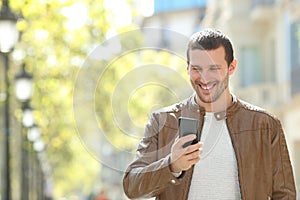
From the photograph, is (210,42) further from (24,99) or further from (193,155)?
(24,99)

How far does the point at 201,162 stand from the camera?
4.74 meters

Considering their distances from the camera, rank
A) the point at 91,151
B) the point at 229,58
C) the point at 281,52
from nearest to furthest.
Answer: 1. the point at 229,58
2. the point at 91,151
3. the point at 281,52

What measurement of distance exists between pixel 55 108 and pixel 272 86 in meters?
8.14

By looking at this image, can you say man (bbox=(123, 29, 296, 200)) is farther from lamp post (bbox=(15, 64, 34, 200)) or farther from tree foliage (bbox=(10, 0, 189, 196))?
lamp post (bbox=(15, 64, 34, 200))

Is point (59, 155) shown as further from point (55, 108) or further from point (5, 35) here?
point (5, 35)

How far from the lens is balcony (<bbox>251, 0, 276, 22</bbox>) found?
1346 inches

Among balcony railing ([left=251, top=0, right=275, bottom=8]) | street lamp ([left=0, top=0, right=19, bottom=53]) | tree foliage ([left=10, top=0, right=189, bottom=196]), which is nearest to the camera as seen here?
tree foliage ([left=10, top=0, right=189, bottom=196])

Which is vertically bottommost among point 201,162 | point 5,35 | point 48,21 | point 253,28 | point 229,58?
point 201,162

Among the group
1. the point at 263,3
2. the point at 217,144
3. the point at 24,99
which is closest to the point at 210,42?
the point at 217,144

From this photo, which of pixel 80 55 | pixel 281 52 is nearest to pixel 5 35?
pixel 80 55

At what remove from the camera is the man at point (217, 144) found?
15.2 feet

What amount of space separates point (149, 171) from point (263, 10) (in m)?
30.3

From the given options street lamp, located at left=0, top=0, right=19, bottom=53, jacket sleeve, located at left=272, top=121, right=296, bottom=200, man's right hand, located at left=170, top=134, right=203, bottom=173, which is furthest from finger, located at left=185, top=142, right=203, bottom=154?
street lamp, located at left=0, top=0, right=19, bottom=53

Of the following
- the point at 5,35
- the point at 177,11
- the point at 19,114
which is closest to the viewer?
the point at 5,35
